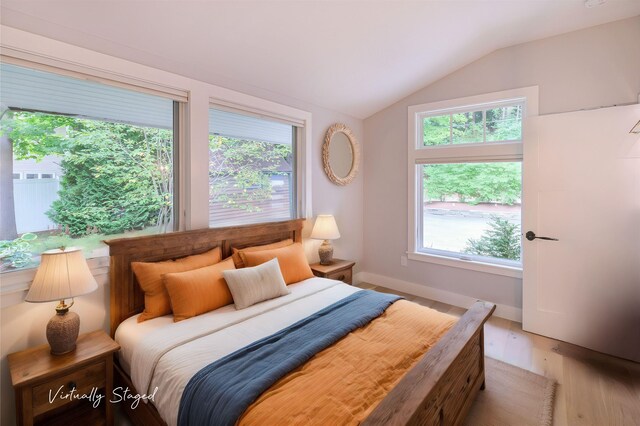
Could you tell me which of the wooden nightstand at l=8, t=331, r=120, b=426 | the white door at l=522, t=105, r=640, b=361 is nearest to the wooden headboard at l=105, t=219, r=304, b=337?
the wooden nightstand at l=8, t=331, r=120, b=426

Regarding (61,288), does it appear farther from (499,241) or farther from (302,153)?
(499,241)

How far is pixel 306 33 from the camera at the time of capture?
7.91ft

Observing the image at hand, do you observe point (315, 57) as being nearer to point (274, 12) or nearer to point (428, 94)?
point (274, 12)

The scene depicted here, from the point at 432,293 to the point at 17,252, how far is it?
3.82 metres

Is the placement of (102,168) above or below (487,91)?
below

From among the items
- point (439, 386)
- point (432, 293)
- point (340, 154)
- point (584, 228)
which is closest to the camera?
point (439, 386)

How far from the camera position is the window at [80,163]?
70.1 inches

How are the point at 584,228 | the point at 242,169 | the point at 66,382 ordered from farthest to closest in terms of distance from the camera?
the point at 242,169, the point at 584,228, the point at 66,382

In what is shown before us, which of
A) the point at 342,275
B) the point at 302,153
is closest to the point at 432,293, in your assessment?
the point at 342,275

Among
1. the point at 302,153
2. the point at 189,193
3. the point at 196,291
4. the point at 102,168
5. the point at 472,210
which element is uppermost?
the point at 302,153

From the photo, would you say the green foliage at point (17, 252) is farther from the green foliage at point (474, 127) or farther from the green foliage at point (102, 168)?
the green foliage at point (474, 127)

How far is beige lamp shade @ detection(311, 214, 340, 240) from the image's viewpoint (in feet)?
11.0

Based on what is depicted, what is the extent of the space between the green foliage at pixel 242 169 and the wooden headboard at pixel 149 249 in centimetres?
31

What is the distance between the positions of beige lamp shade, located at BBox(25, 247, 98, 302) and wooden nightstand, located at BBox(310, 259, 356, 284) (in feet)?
6.44
